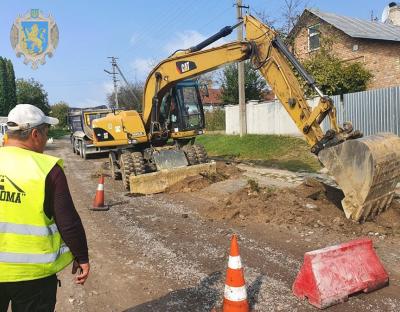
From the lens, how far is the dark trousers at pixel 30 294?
102 inches

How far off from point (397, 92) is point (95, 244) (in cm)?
1176

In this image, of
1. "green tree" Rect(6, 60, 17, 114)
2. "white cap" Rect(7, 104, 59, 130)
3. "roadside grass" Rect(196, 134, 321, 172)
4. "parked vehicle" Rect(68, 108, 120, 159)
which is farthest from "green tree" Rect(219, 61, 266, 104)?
"white cap" Rect(7, 104, 59, 130)

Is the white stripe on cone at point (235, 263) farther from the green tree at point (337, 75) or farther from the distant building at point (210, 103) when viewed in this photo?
the green tree at point (337, 75)

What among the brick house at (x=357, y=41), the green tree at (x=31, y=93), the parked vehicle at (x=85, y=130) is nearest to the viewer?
the parked vehicle at (x=85, y=130)

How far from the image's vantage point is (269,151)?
59.2 feet

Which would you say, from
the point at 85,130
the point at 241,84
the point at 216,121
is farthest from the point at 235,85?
the point at 85,130

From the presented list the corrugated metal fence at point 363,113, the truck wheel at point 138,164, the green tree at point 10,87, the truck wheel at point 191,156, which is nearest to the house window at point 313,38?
the corrugated metal fence at point 363,113

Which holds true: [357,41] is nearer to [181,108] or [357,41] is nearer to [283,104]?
[181,108]

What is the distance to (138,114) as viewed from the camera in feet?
40.8

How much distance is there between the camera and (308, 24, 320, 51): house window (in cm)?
2528

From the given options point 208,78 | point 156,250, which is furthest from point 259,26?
point 208,78

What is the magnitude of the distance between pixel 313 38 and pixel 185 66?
17.4 metres

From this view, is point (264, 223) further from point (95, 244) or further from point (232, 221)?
point (95, 244)

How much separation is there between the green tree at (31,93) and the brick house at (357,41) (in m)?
42.9
